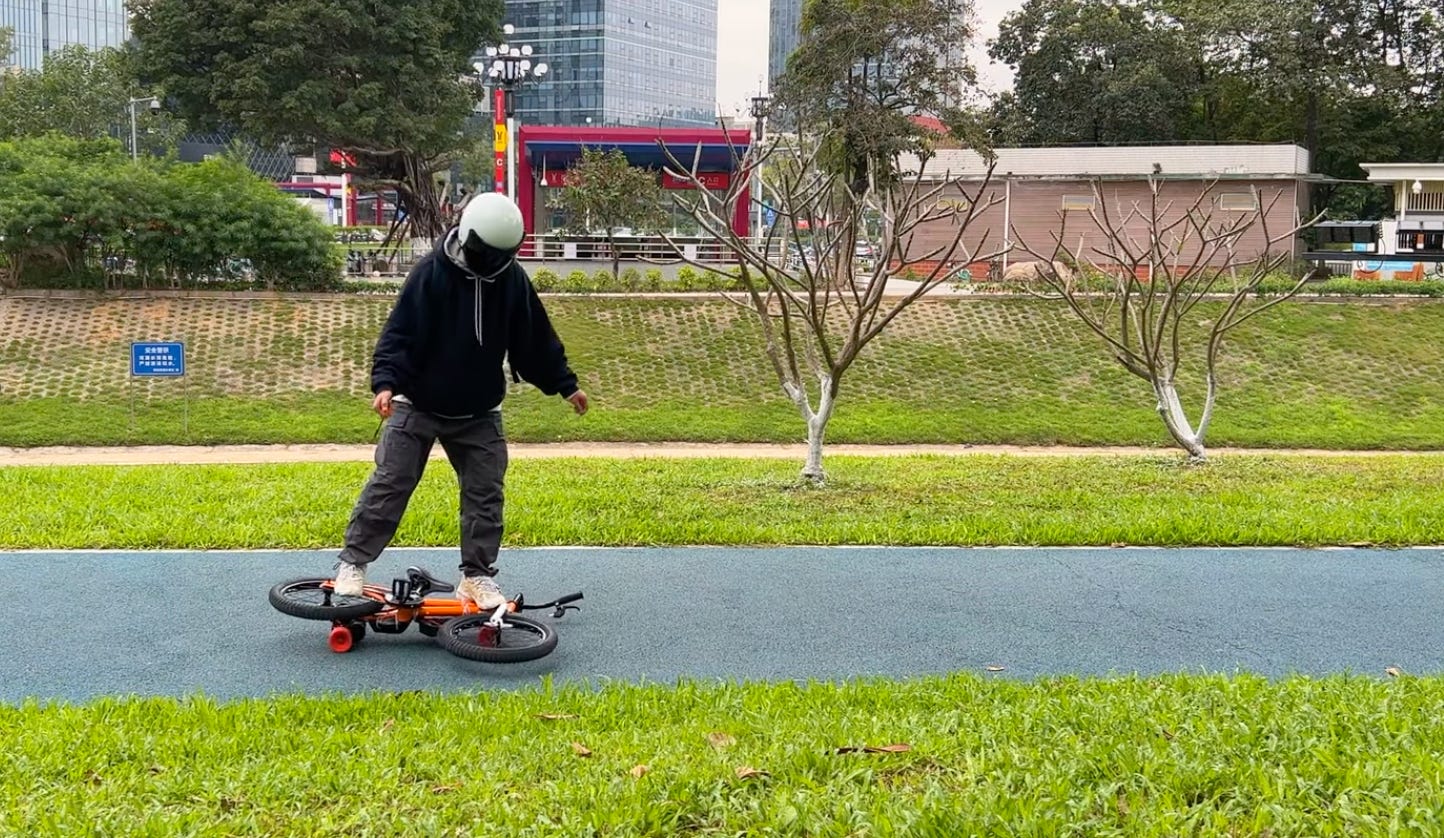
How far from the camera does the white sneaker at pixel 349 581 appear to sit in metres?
4.88

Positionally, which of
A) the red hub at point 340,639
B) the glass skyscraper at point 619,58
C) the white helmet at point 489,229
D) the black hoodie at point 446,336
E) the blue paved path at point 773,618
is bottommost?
the blue paved path at point 773,618

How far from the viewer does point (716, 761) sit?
349cm

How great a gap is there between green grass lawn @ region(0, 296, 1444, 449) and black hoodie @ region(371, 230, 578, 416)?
37.8ft

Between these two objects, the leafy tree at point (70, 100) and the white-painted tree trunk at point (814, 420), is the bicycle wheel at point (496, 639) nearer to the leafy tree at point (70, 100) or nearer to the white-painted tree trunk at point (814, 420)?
the white-painted tree trunk at point (814, 420)

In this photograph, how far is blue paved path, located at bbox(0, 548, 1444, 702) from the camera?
4734 millimetres

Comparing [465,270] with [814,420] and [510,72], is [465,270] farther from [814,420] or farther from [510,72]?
[510,72]

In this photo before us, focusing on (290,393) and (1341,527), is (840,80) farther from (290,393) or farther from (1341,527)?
(1341,527)

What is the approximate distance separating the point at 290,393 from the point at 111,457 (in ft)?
12.2

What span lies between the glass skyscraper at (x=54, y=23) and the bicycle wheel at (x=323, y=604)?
114 meters

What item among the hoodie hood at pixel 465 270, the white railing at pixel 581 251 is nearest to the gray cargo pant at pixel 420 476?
the hoodie hood at pixel 465 270

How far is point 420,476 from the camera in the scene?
5.12 meters

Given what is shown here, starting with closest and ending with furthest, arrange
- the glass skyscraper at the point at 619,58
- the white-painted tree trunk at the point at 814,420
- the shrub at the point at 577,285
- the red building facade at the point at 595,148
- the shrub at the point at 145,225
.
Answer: the white-painted tree trunk at the point at 814,420 → the shrub at the point at 145,225 → the shrub at the point at 577,285 → the red building facade at the point at 595,148 → the glass skyscraper at the point at 619,58

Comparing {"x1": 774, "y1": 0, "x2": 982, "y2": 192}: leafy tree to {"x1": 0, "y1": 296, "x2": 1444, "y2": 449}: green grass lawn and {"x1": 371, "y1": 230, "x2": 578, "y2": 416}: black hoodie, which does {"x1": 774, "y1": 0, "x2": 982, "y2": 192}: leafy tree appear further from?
{"x1": 371, "y1": 230, "x2": 578, "y2": 416}: black hoodie

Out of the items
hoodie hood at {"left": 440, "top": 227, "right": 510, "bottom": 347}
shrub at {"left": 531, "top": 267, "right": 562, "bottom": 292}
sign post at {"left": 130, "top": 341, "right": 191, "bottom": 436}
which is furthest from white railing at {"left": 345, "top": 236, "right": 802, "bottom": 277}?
hoodie hood at {"left": 440, "top": 227, "right": 510, "bottom": 347}
